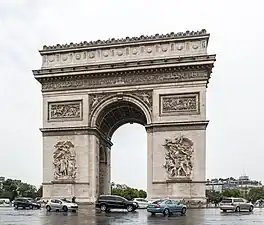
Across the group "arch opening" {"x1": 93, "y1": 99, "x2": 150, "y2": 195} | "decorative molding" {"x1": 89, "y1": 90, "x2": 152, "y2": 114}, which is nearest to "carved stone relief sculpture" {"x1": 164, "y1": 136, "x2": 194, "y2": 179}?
"arch opening" {"x1": 93, "y1": 99, "x2": 150, "y2": 195}

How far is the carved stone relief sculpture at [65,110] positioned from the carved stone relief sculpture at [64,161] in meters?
2.32

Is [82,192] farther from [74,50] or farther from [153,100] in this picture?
[74,50]

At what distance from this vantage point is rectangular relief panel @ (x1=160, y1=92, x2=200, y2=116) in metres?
39.2

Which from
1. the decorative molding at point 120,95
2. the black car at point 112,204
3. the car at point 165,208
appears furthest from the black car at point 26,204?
the car at point 165,208

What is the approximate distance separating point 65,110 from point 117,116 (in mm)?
5832

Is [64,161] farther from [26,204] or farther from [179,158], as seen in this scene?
[179,158]

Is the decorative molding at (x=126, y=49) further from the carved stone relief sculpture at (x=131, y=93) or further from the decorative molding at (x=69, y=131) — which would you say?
the decorative molding at (x=69, y=131)

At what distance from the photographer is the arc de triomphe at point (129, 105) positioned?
38906 mm

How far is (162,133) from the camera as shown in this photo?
39.7 metres

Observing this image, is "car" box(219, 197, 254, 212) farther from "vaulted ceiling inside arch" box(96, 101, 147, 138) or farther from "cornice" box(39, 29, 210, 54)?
"cornice" box(39, 29, 210, 54)

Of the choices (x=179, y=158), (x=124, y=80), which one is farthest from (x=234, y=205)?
(x=124, y=80)

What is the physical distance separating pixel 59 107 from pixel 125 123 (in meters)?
8.62

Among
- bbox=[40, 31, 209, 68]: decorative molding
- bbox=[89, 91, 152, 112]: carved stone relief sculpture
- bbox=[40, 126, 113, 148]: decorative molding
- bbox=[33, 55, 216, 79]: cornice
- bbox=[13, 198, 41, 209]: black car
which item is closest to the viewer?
bbox=[33, 55, 216, 79]: cornice

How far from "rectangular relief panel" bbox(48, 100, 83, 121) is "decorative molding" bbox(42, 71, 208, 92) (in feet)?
4.36
